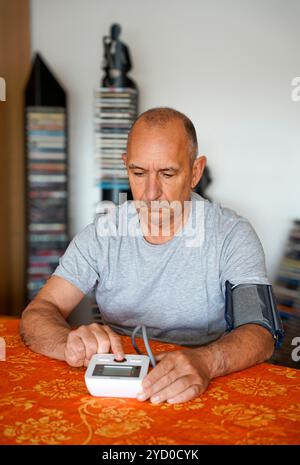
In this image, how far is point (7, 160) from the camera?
377cm

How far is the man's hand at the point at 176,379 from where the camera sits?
1167mm

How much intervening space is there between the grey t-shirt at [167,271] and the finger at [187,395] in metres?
0.60

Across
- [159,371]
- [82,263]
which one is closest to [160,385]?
A: [159,371]

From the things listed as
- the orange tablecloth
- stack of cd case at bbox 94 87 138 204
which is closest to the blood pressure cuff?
the orange tablecloth

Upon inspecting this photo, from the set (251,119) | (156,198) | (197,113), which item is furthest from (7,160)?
(156,198)

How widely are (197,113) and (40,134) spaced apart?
42.4 inches

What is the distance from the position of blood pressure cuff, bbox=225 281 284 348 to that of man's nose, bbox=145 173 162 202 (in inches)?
15.8

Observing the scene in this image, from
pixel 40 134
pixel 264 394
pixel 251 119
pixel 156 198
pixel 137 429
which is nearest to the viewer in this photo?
pixel 137 429

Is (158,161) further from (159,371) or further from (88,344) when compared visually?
(159,371)

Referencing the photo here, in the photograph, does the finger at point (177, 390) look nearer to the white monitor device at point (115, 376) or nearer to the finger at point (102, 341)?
the white monitor device at point (115, 376)

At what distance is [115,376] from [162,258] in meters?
0.73

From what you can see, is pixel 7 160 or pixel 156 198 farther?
pixel 7 160

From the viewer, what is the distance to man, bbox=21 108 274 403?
71.2 inches

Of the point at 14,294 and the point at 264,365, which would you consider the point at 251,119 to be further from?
the point at 264,365
